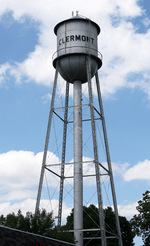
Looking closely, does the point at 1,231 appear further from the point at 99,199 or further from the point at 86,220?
the point at 86,220

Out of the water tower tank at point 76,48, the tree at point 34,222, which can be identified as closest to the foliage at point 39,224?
the tree at point 34,222

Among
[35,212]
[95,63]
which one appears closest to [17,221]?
[35,212]

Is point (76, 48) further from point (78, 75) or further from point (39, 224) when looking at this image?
point (39, 224)

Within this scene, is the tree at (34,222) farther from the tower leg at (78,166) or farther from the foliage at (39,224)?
the tower leg at (78,166)

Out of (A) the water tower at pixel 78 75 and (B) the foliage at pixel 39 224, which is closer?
(B) the foliage at pixel 39 224

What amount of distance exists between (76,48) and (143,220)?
20519 millimetres

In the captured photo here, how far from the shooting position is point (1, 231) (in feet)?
58.5

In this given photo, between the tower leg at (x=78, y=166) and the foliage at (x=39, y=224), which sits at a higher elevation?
the tower leg at (x=78, y=166)

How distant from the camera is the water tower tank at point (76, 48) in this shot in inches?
1278

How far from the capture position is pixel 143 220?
41.0 meters

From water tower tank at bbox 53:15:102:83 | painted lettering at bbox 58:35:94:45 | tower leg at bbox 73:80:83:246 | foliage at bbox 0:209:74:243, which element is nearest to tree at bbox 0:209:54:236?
foliage at bbox 0:209:74:243

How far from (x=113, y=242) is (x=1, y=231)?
33.9 m

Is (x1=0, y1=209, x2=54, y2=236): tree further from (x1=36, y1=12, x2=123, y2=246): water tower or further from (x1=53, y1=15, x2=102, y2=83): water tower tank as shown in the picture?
(x1=53, y1=15, x2=102, y2=83): water tower tank

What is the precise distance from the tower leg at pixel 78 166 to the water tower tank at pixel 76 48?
53.4 inches
